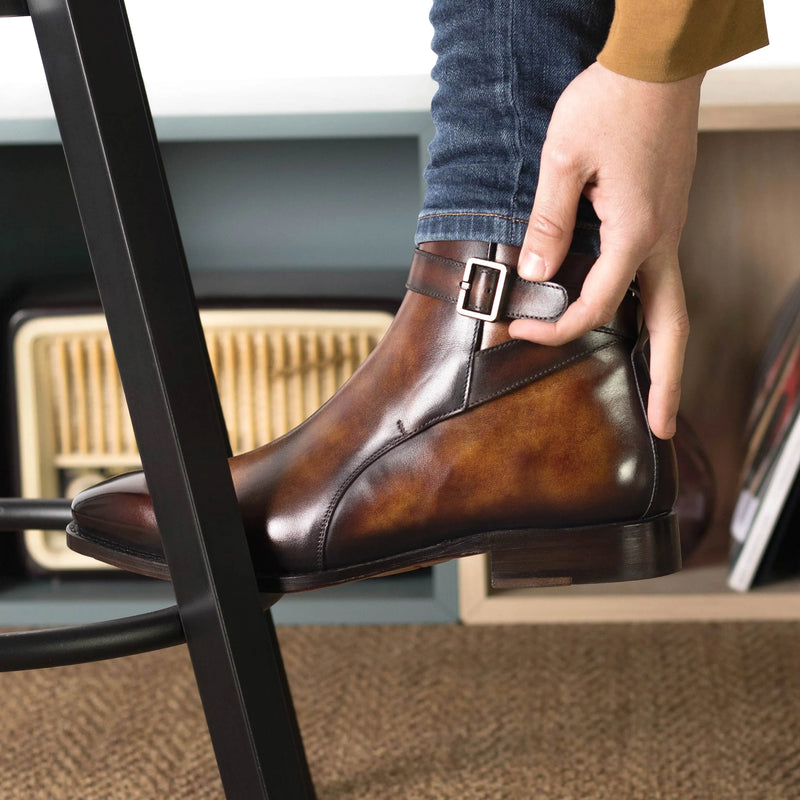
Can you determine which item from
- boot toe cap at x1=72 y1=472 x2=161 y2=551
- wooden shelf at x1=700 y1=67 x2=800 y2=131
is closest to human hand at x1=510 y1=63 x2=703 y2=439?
boot toe cap at x1=72 y1=472 x2=161 y2=551

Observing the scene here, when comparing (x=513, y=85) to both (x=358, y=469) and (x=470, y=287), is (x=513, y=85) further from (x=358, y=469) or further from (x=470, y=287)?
(x=358, y=469)

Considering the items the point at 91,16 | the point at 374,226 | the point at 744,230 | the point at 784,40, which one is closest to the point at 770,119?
the point at 744,230

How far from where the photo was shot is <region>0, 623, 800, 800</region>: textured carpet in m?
0.83

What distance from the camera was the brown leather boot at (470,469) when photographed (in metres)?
0.52

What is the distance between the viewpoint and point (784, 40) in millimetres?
1474

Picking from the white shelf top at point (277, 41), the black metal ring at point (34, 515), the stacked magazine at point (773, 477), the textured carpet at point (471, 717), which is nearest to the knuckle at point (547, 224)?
the black metal ring at point (34, 515)

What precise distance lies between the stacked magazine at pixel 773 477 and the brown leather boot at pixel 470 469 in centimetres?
65

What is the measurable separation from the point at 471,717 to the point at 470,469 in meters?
0.50

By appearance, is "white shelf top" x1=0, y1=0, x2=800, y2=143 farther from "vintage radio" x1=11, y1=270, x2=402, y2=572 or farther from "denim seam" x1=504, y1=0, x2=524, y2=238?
"denim seam" x1=504, y1=0, x2=524, y2=238

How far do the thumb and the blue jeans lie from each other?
19 millimetres

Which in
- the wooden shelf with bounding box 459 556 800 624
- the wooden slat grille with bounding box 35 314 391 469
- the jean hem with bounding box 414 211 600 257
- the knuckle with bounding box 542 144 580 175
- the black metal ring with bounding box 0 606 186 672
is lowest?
the wooden shelf with bounding box 459 556 800 624

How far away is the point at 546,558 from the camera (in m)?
0.53

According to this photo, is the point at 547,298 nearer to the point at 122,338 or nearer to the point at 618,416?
the point at 618,416

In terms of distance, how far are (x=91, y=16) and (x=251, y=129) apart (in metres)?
0.67
